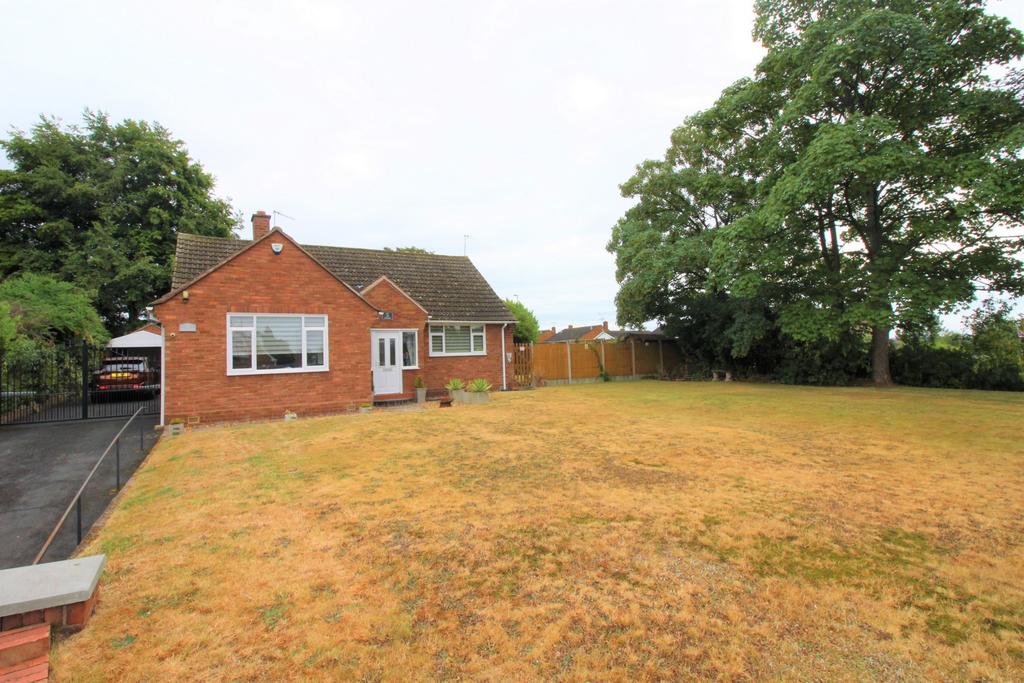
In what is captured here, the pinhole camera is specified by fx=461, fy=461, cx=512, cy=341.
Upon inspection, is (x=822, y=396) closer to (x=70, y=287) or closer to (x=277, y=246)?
(x=277, y=246)

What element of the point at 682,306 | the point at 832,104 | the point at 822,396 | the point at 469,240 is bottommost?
the point at 822,396

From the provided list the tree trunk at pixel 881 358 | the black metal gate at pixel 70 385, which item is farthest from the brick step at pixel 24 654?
the tree trunk at pixel 881 358

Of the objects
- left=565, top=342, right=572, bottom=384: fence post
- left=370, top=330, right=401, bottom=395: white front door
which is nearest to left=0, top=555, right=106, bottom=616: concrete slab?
left=370, top=330, right=401, bottom=395: white front door

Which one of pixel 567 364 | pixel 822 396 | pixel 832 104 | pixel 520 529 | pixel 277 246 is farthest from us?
pixel 567 364

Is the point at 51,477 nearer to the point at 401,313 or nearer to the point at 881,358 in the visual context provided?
the point at 401,313

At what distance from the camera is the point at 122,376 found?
16172mm

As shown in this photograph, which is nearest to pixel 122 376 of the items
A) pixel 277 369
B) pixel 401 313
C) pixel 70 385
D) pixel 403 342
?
pixel 70 385

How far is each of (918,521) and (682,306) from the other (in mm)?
21648

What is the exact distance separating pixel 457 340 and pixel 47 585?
1581cm

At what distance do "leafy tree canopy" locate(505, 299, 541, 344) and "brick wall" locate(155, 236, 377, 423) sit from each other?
25.3 m

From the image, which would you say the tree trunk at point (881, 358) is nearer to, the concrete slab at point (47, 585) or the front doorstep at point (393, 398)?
the front doorstep at point (393, 398)

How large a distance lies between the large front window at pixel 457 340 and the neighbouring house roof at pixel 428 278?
1.66 feet

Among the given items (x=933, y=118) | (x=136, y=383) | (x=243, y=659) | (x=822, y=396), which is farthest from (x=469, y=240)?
(x=243, y=659)

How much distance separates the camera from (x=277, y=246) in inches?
508
